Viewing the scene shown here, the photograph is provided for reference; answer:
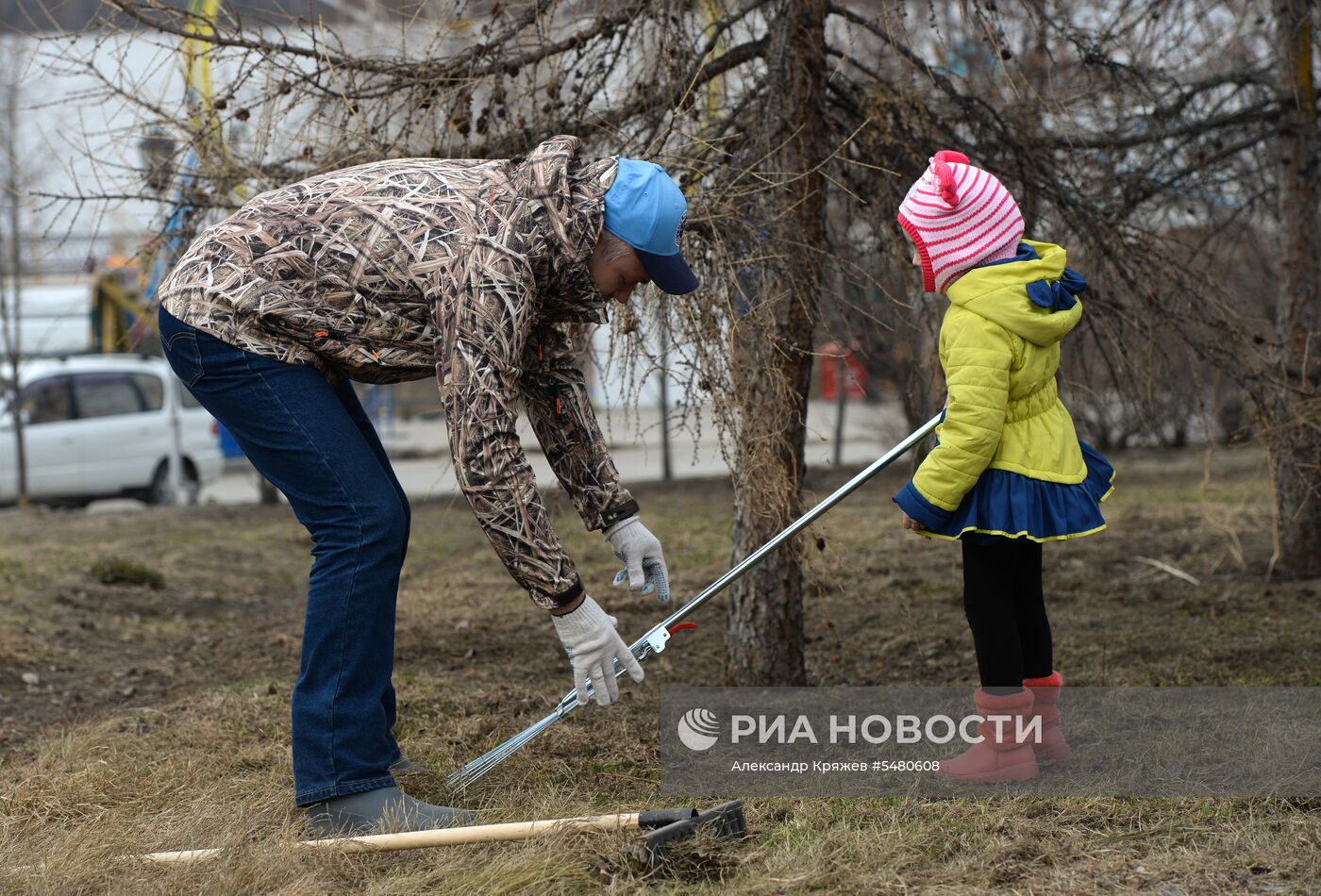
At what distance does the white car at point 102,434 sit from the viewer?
12.1 m

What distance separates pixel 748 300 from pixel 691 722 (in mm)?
1132

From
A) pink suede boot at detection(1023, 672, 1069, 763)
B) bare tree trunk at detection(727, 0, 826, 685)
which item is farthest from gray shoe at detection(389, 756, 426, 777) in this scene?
pink suede boot at detection(1023, 672, 1069, 763)

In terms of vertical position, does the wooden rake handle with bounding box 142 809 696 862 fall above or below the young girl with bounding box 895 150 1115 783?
below

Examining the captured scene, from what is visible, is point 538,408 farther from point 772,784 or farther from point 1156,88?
point 1156,88

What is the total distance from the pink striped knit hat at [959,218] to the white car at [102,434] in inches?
412

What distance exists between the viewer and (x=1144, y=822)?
2.87 m

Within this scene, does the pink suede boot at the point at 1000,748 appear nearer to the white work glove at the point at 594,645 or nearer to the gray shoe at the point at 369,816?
the white work glove at the point at 594,645

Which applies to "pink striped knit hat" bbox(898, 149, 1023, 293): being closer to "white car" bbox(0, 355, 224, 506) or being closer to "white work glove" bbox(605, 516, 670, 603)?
"white work glove" bbox(605, 516, 670, 603)

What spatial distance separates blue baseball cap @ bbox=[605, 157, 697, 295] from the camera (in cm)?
276

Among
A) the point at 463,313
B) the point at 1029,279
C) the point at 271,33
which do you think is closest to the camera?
the point at 463,313

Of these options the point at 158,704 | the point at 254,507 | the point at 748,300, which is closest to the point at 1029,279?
the point at 748,300

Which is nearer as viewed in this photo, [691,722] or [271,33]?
[691,722]

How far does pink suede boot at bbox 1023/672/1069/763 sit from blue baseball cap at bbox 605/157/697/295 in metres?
1.40

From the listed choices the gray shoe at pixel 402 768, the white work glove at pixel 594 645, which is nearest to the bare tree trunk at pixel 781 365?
the white work glove at pixel 594 645
